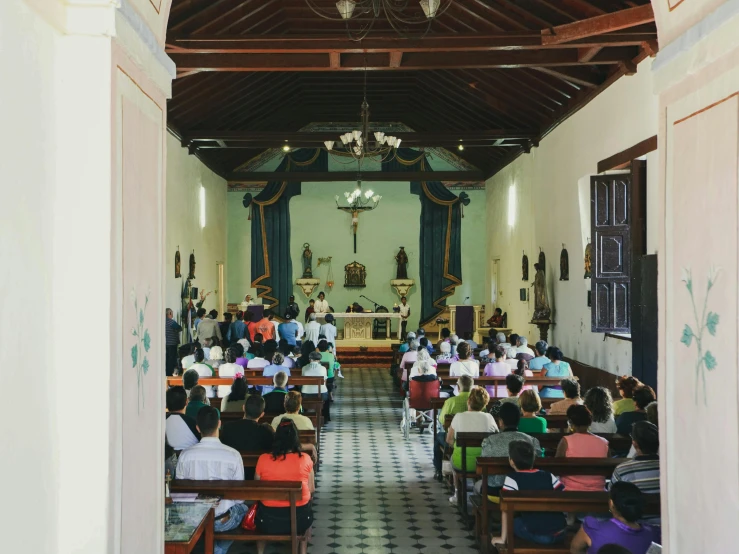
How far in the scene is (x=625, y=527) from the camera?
4.30 metres

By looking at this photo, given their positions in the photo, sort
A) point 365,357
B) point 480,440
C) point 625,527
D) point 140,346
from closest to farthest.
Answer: point 140,346, point 625,527, point 480,440, point 365,357

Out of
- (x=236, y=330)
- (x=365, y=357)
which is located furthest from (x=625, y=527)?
(x=365, y=357)

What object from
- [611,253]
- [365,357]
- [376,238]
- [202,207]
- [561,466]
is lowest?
[365,357]

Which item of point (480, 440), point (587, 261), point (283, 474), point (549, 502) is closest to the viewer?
point (549, 502)

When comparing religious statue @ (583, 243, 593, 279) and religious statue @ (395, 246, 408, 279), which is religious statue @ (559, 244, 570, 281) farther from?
religious statue @ (395, 246, 408, 279)

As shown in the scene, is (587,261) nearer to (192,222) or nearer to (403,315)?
(403,315)

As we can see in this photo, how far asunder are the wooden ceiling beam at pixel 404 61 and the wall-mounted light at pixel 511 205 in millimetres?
7516

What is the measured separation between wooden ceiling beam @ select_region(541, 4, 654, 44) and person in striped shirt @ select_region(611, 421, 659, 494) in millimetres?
5345

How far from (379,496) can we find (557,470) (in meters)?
2.64

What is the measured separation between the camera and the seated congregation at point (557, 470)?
14.3 feet

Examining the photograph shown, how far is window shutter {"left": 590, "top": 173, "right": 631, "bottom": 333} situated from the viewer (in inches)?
432

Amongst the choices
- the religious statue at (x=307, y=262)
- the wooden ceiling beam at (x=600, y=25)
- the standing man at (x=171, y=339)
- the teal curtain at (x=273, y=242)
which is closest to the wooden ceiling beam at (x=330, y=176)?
the teal curtain at (x=273, y=242)

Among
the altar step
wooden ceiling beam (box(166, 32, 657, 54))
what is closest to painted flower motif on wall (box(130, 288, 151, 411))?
wooden ceiling beam (box(166, 32, 657, 54))

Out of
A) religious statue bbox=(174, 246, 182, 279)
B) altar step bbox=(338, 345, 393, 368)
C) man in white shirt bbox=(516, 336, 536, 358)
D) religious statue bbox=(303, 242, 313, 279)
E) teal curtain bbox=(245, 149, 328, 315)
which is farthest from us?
religious statue bbox=(303, 242, 313, 279)
